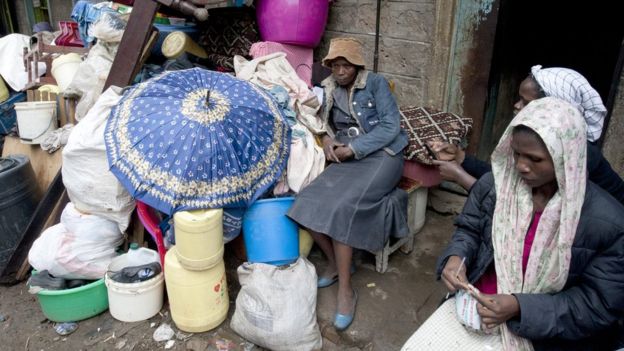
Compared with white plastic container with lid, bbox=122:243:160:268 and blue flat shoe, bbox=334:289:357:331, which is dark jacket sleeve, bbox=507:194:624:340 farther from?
white plastic container with lid, bbox=122:243:160:268

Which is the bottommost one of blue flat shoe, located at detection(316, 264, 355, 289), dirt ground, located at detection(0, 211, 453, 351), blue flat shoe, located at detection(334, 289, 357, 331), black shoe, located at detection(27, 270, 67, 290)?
dirt ground, located at detection(0, 211, 453, 351)

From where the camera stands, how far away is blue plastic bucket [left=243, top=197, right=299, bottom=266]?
3145 millimetres

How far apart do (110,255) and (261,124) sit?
4.76ft

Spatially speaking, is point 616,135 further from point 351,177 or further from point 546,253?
point 546,253

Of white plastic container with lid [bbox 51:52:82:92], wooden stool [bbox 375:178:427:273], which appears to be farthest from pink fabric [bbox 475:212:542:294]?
white plastic container with lid [bbox 51:52:82:92]

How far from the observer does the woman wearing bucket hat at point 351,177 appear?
122 inches

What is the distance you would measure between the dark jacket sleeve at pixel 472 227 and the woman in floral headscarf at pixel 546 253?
83mm

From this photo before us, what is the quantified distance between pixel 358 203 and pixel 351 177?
9.8 inches

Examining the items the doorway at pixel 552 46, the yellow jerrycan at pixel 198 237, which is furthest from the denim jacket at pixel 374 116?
the doorway at pixel 552 46

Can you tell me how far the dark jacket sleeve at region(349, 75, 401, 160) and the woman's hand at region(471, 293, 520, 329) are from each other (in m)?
1.72

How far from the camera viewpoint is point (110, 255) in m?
3.38

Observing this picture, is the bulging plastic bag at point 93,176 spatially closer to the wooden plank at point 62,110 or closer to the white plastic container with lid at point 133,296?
the white plastic container with lid at point 133,296

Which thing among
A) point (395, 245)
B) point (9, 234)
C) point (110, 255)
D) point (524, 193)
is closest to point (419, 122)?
point (395, 245)

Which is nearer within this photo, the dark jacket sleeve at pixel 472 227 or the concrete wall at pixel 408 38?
the dark jacket sleeve at pixel 472 227
